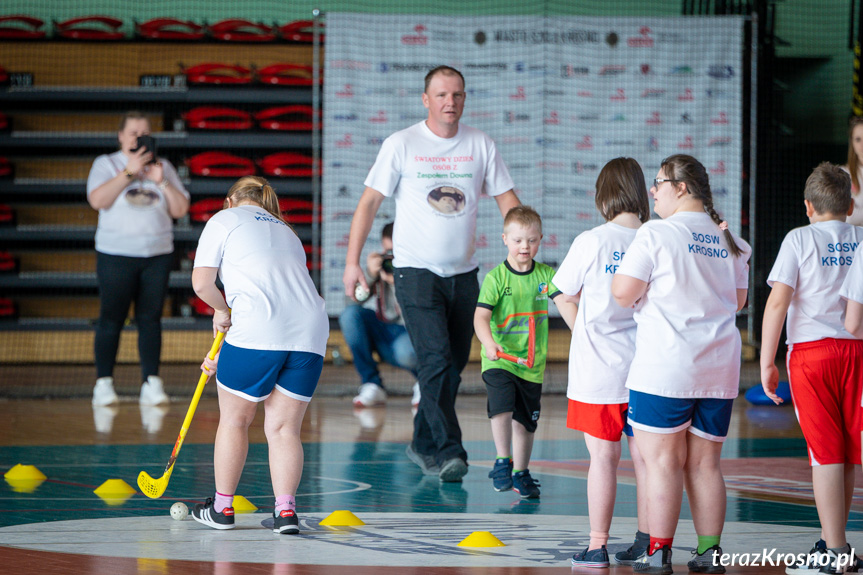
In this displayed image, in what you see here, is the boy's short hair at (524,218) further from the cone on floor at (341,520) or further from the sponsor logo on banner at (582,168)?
the sponsor logo on banner at (582,168)

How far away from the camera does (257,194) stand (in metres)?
3.68

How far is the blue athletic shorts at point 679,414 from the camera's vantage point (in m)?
2.80

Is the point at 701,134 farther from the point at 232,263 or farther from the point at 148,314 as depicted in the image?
the point at 232,263

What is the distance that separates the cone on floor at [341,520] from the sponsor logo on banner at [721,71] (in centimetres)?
757

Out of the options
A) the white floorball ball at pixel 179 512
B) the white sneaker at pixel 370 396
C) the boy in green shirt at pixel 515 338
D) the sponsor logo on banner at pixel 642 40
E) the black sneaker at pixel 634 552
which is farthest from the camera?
the sponsor logo on banner at pixel 642 40

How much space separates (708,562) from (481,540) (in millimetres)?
688

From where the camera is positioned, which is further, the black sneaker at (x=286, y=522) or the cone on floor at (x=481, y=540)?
the black sneaker at (x=286, y=522)

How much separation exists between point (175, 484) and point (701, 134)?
7060 mm

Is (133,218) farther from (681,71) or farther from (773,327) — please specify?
(681,71)

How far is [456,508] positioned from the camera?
3895mm

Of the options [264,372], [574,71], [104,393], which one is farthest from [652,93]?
[264,372]

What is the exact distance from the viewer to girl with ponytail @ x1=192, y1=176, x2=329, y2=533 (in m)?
3.41

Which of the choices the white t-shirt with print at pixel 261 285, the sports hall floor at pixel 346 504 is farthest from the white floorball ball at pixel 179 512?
the white t-shirt with print at pixel 261 285

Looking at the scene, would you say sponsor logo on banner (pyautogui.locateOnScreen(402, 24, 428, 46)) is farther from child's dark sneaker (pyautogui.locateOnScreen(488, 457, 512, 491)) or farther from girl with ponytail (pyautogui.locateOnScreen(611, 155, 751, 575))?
girl with ponytail (pyautogui.locateOnScreen(611, 155, 751, 575))
